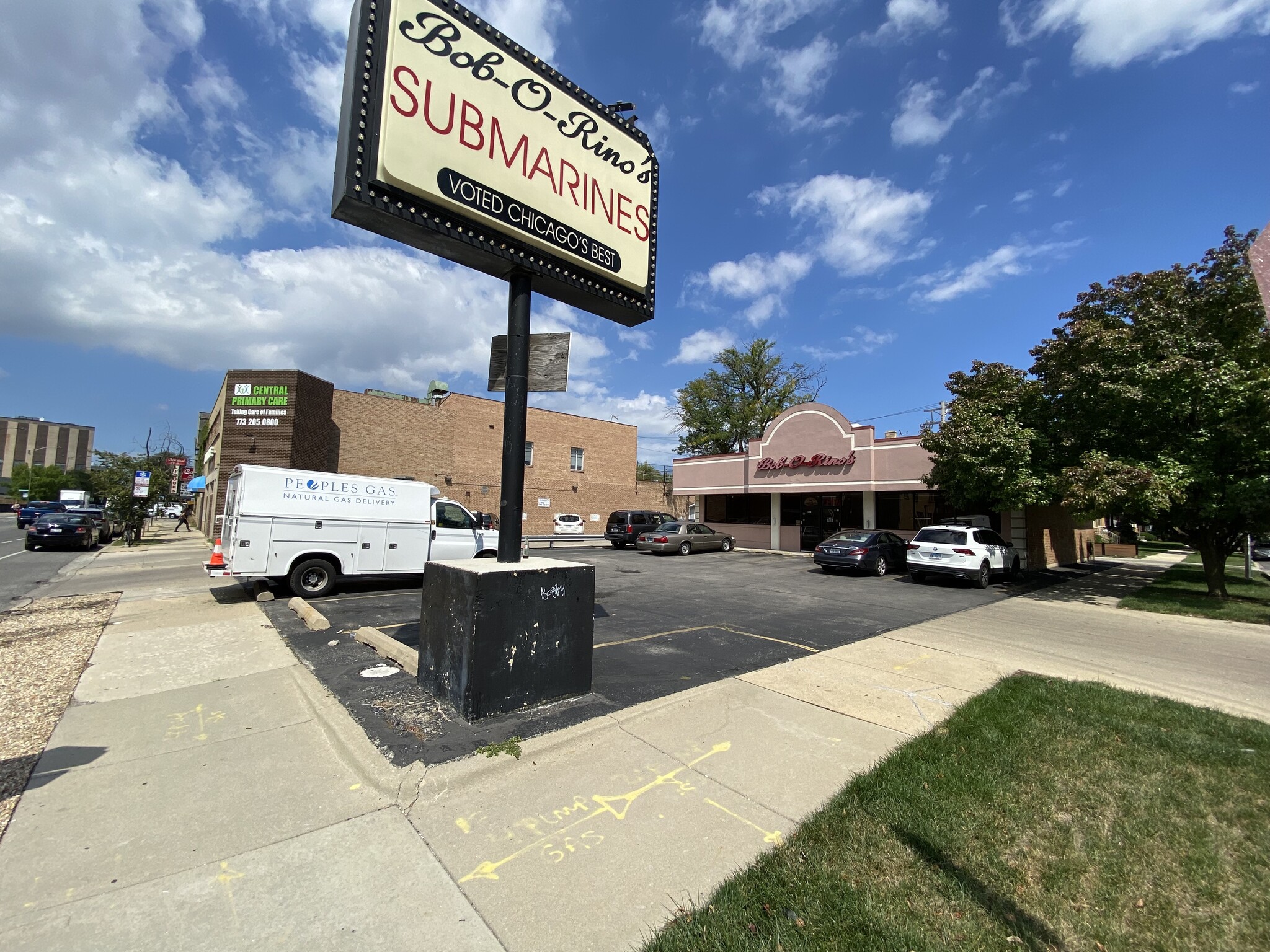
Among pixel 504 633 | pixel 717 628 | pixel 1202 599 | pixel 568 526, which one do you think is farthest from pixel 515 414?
pixel 568 526

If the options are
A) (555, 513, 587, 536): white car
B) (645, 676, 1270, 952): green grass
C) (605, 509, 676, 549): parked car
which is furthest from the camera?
(555, 513, 587, 536): white car

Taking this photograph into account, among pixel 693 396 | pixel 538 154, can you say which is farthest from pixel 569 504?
pixel 538 154

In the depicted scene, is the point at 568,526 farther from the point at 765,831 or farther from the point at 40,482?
the point at 40,482

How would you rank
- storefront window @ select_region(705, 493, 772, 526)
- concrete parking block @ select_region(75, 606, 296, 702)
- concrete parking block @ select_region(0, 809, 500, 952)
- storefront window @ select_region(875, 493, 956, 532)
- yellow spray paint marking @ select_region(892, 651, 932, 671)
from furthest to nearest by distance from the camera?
storefront window @ select_region(705, 493, 772, 526) → storefront window @ select_region(875, 493, 956, 532) → yellow spray paint marking @ select_region(892, 651, 932, 671) → concrete parking block @ select_region(75, 606, 296, 702) → concrete parking block @ select_region(0, 809, 500, 952)

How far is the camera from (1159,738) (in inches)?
174

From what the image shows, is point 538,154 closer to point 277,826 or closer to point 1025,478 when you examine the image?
point 277,826

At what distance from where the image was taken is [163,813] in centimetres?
A: 321

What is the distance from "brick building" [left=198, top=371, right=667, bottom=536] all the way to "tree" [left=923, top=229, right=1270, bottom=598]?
17.7 m

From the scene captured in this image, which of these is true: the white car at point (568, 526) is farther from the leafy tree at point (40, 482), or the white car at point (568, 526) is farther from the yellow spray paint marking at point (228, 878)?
the leafy tree at point (40, 482)

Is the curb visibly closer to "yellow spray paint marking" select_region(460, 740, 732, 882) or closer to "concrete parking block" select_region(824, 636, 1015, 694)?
"yellow spray paint marking" select_region(460, 740, 732, 882)

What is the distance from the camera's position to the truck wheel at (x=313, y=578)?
10383 millimetres

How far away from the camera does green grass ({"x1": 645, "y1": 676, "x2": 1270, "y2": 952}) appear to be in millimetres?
2395

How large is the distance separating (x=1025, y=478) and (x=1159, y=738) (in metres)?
12.1

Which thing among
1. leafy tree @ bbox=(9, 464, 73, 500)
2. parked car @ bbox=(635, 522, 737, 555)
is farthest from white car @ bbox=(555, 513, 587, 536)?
leafy tree @ bbox=(9, 464, 73, 500)
